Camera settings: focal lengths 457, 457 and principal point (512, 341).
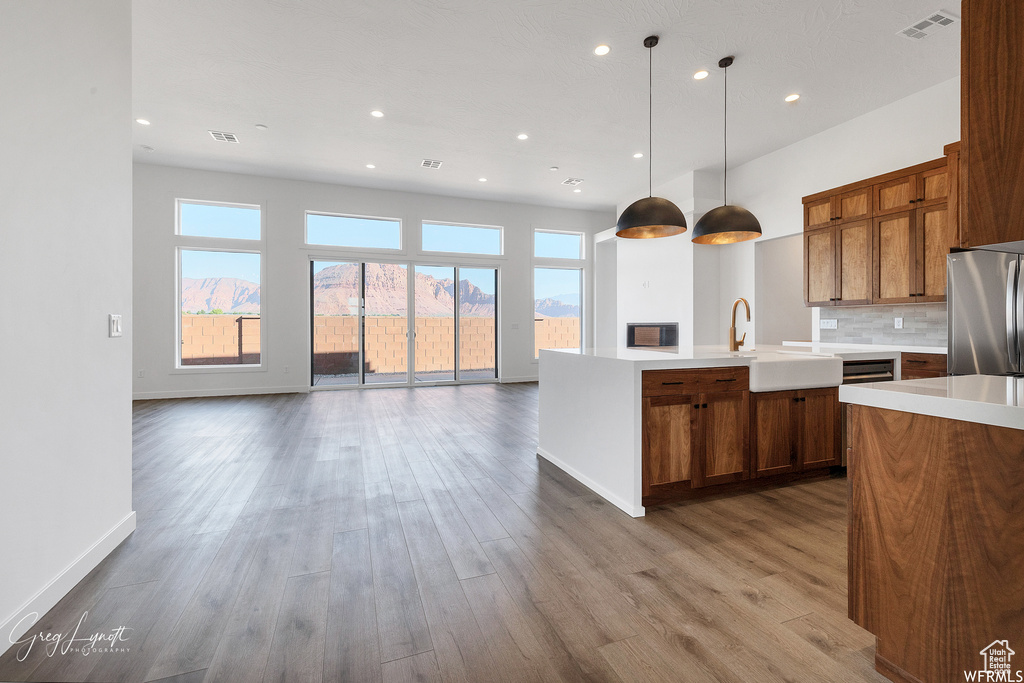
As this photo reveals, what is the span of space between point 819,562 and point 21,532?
3016 mm

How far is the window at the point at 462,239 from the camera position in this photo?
310 inches

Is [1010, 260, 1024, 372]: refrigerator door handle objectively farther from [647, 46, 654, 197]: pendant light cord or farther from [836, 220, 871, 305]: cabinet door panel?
[647, 46, 654, 197]: pendant light cord

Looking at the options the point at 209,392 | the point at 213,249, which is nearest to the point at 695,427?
the point at 209,392

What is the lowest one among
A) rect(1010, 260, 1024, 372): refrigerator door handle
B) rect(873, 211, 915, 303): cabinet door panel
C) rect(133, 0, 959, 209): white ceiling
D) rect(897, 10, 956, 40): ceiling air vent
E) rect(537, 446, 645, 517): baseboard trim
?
rect(537, 446, 645, 517): baseboard trim

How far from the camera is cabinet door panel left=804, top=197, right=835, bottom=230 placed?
15.5ft

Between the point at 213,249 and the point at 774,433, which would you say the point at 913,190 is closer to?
the point at 774,433

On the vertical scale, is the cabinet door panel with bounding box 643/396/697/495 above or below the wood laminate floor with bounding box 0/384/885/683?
above

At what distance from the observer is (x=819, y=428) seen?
306cm

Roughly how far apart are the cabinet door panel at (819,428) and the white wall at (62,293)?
3.73 metres

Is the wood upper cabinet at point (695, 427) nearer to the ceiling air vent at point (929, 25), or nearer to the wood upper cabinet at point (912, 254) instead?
the wood upper cabinet at point (912, 254)

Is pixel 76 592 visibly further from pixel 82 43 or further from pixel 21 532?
pixel 82 43

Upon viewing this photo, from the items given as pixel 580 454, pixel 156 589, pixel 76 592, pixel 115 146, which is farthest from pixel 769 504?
pixel 115 146
